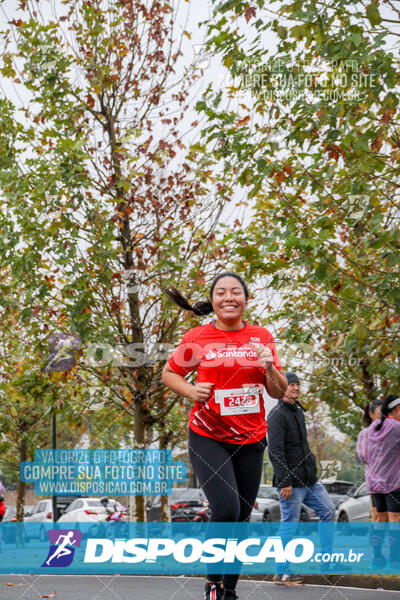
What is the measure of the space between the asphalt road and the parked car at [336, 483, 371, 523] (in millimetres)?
10313

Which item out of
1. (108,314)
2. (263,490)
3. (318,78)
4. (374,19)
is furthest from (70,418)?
(263,490)

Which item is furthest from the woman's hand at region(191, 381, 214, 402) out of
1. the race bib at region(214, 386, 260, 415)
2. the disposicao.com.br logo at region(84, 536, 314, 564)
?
the disposicao.com.br logo at region(84, 536, 314, 564)

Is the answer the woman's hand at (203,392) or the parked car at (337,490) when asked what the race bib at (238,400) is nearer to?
the woman's hand at (203,392)

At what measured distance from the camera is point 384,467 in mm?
8039

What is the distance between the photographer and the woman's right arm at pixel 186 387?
4367 mm

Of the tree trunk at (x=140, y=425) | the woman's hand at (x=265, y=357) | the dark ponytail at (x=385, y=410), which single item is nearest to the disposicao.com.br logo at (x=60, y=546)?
the woman's hand at (x=265, y=357)

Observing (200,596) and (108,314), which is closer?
(200,596)

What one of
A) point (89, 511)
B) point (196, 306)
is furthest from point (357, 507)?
point (196, 306)

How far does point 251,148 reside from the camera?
7855mm

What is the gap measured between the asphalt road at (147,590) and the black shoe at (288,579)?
0.18 ft

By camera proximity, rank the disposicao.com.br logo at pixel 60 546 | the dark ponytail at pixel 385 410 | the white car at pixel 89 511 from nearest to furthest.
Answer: the disposicao.com.br logo at pixel 60 546 → the dark ponytail at pixel 385 410 → the white car at pixel 89 511

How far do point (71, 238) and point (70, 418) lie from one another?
343cm

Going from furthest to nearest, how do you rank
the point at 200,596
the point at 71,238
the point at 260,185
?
the point at 71,238, the point at 260,185, the point at 200,596

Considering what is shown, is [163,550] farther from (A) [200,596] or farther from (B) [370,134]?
(B) [370,134]
